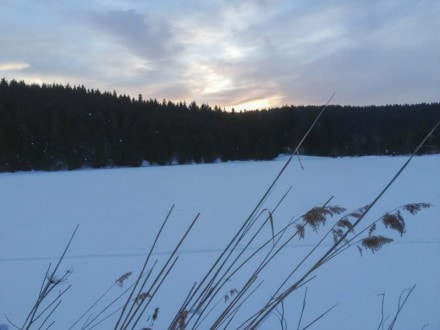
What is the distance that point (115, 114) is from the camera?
1941 inches

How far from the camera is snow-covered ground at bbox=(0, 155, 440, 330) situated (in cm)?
427

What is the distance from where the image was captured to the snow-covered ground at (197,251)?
14.0ft

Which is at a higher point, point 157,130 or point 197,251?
point 157,130

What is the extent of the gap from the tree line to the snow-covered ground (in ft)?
80.1

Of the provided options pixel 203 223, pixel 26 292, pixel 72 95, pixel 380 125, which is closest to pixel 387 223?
pixel 26 292

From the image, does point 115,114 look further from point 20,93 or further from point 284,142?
point 284,142

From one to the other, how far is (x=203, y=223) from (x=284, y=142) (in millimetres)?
43733

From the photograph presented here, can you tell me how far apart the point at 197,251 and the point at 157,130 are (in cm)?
4197

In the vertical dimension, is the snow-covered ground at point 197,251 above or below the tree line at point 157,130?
below

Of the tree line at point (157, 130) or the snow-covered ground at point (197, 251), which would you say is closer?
the snow-covered ground at point (197, 251)

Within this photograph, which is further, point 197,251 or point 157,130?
point 157,130

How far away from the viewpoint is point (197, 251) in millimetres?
6574

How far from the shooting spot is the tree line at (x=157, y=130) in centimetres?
3862

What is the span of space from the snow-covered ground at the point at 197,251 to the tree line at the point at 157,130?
24403 mm
